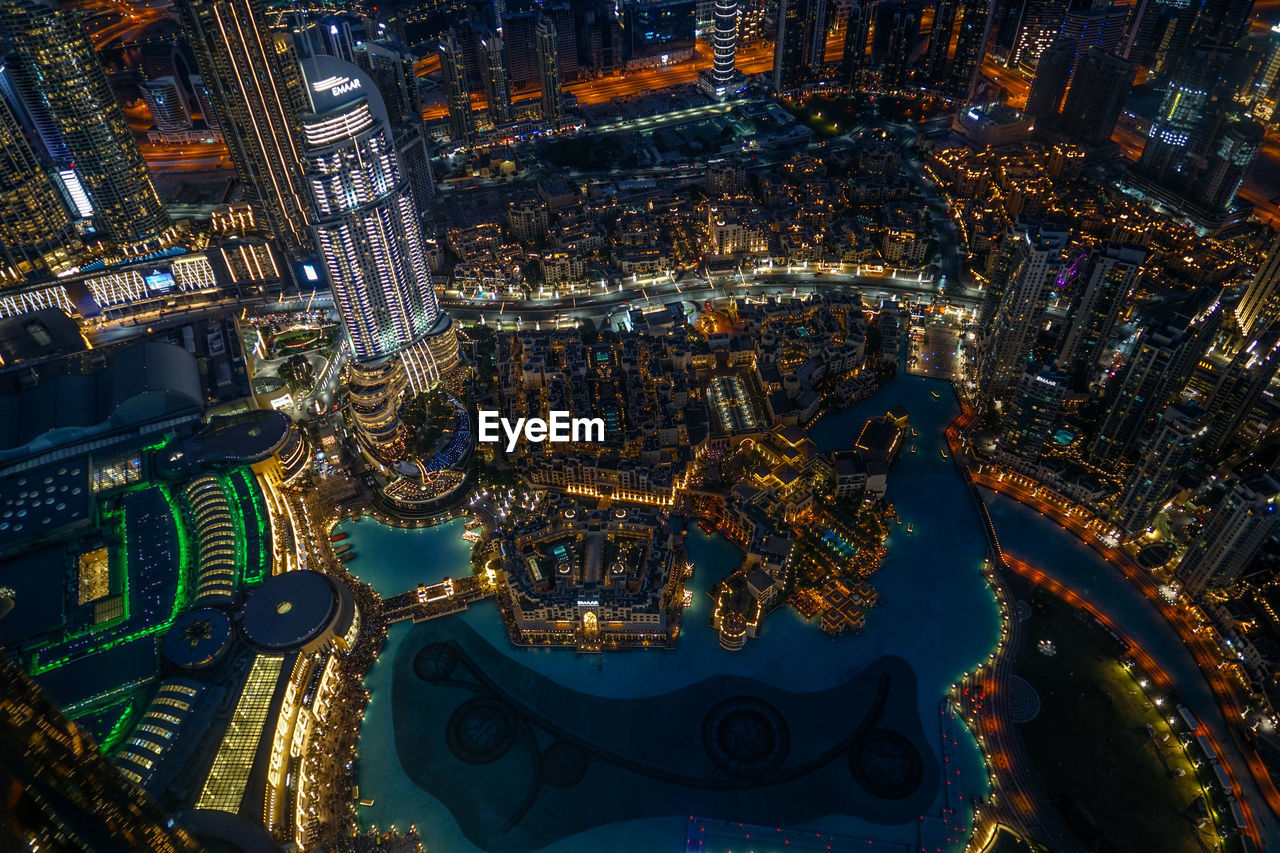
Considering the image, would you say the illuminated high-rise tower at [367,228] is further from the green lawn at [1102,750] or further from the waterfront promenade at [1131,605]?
the green lawn at [1102,750]

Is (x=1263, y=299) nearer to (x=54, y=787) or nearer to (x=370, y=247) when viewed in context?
(x=370, y=247)

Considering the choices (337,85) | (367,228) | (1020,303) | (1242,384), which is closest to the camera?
(1242,384)

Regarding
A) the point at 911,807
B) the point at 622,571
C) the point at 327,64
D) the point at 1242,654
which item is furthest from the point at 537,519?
the point at 1242,654

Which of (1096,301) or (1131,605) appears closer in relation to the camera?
(1131,605)

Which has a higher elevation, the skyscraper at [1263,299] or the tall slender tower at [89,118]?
the tall slender tower at [89,118]

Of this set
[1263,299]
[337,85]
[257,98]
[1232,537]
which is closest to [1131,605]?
[1232,537]

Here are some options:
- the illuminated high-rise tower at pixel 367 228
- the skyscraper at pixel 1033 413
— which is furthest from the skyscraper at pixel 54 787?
the skyscraper at pixel 1033 413
